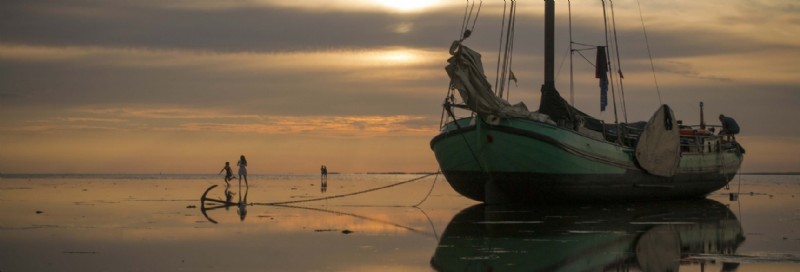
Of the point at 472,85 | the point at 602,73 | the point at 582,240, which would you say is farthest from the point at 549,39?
the point at 582,240

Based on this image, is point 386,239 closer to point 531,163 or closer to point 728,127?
point 531,163

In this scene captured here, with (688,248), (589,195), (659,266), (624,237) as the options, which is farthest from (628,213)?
(659,266)

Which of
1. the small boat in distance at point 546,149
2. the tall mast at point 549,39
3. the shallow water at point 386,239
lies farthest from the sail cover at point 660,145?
the shallow water at point 386,239

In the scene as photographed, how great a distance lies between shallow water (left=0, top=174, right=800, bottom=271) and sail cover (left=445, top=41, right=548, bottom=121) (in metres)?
3.29

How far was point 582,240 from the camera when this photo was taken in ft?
65.3

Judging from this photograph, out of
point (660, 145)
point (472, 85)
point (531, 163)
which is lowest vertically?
point (531, 163)

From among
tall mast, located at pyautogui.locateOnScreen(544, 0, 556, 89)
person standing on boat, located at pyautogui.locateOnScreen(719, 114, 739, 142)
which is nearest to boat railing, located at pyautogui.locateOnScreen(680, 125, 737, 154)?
person standing on boat, located at pyautogui.locateOnScreen(719, 114, 739, 142)

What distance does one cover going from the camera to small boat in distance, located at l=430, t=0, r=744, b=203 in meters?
32.5

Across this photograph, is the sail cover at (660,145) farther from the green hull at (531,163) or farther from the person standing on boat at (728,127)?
the person standing on boat at (728,127)

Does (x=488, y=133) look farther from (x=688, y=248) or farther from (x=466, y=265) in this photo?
(x=466, y=265)

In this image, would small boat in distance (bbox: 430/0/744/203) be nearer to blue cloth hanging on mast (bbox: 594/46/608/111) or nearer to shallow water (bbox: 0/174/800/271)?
shallow water (bbox: 0/174/800/271)

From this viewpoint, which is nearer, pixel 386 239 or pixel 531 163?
pixel 386 239

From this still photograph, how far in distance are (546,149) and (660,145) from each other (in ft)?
25.9

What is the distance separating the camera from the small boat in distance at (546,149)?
3250 cm
